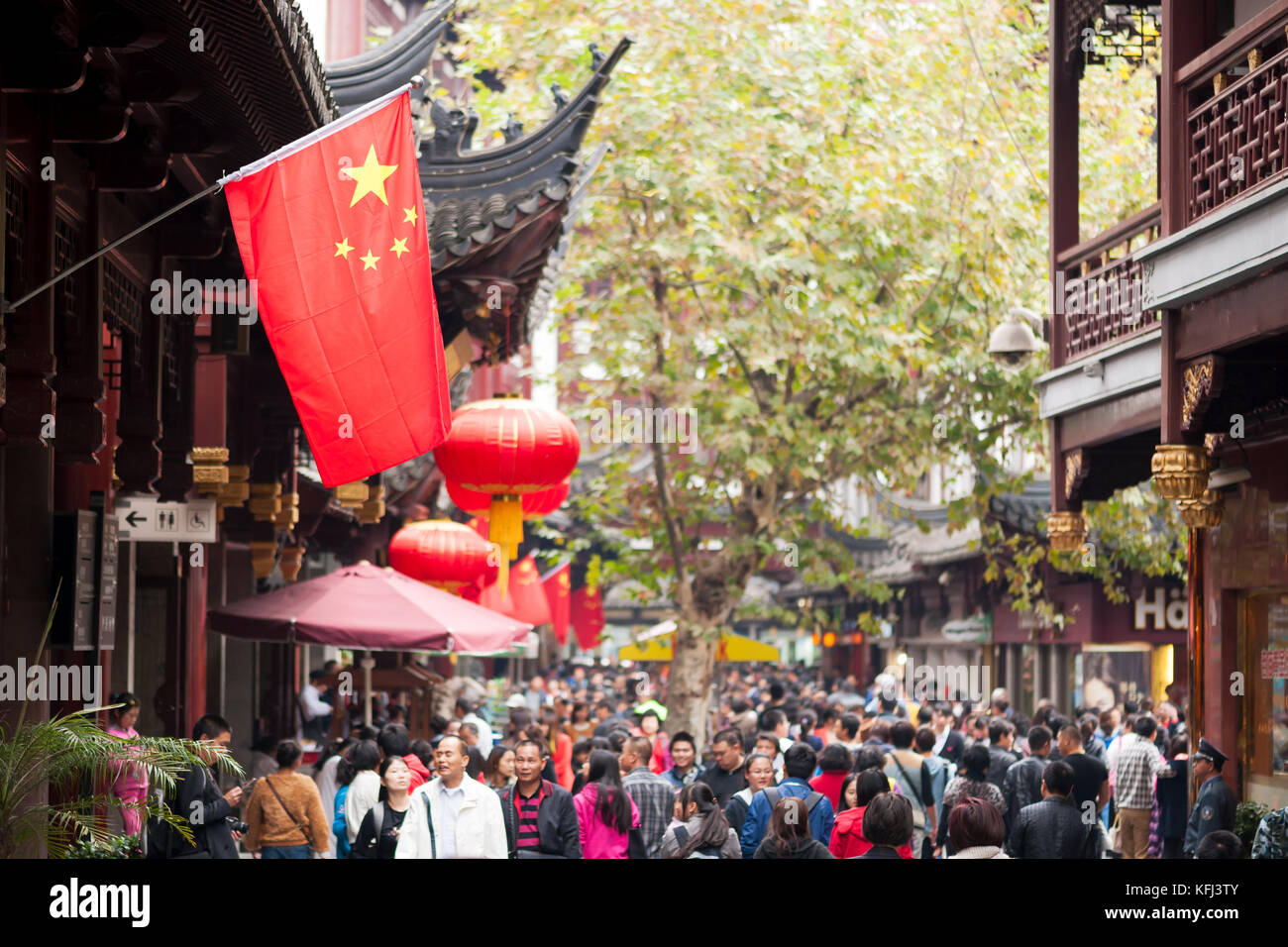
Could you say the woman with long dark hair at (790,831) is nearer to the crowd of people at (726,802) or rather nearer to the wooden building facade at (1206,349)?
the crowd of people at (726,802)

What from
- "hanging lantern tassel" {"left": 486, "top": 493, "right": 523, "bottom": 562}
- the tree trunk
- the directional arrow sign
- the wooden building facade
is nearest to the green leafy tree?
the tree trunk

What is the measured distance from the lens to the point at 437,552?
17.3 meters

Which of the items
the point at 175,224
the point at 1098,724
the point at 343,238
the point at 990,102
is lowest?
the point at 1098,724

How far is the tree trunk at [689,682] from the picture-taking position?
818 inches

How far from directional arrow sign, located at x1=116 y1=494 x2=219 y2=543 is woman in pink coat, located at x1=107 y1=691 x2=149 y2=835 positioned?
45.6 inches

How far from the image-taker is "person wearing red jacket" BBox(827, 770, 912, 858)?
28.1 ft

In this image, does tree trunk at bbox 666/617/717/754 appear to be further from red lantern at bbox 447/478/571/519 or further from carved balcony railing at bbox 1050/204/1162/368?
carved balcony railing at bbox 1050/204/1162/368

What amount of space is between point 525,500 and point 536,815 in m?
5.18

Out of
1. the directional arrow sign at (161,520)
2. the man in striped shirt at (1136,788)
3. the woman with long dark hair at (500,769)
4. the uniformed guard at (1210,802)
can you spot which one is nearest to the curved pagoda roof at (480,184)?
the directional arrow sign at (161,520)
